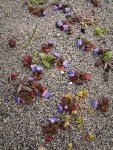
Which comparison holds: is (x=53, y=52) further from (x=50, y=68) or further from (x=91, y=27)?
(x=91, y=27)

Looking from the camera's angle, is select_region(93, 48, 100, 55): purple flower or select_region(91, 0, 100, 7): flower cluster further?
select_region(91, 0, 100, 7): flower cluster

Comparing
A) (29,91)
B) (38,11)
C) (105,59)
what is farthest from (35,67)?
(38,11)

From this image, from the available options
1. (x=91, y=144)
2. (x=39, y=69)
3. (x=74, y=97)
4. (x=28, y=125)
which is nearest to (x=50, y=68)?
(x=39, y=69)

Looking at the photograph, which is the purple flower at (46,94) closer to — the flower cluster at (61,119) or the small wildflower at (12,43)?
the flower cluster at (61,119)

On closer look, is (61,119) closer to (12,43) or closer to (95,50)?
(95,50)

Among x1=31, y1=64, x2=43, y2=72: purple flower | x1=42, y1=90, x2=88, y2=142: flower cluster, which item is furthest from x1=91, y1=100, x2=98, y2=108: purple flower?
x1=31, y1=64, x2=43, y2=72: purple flower

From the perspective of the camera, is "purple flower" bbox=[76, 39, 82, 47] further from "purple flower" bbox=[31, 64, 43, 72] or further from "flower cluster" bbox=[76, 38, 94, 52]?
"purple flower" bbox=[31, 64, 43, 72]

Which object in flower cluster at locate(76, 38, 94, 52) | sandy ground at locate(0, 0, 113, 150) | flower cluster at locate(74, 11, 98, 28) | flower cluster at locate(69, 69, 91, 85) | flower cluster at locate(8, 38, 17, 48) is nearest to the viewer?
sandy ground at locate(0, 0, 113, 150)
